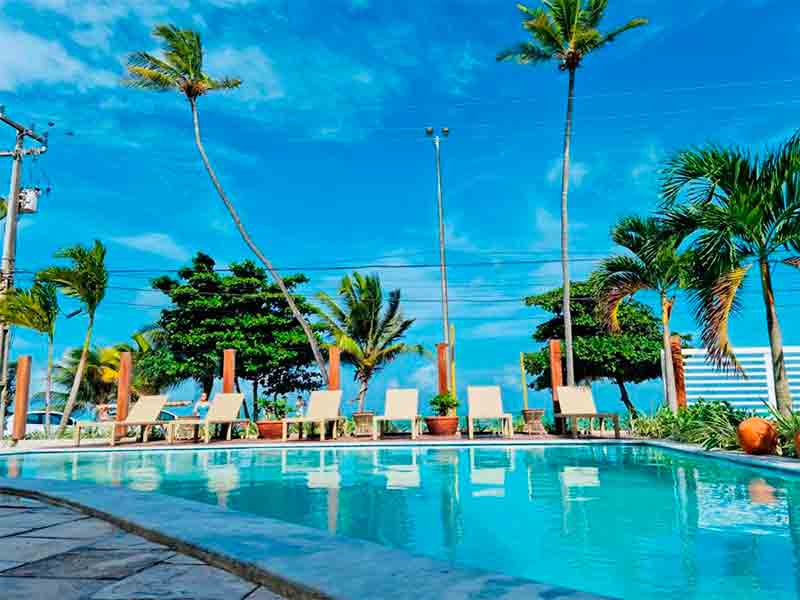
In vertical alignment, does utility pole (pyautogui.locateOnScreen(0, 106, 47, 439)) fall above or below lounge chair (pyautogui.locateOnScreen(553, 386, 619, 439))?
above

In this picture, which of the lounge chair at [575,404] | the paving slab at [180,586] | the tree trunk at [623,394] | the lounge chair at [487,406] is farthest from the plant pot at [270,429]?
the tree trunk at [623,394]

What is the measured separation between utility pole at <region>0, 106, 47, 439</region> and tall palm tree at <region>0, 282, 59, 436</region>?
0.75 meters

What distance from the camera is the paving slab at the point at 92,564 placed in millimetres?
2281

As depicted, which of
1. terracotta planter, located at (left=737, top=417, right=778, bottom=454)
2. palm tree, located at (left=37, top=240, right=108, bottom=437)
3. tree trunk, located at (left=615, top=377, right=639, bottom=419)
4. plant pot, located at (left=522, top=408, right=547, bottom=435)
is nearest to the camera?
terracotta planter, located at (left=737, top=417, right=778, bottom=454)

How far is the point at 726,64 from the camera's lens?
1678 centimetres

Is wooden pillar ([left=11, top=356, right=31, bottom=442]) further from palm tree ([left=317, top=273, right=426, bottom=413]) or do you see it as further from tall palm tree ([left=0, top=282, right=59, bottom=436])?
palm tree ([left=317, top=273, right=426, bottom=413])

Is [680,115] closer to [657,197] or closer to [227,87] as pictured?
[657,197]

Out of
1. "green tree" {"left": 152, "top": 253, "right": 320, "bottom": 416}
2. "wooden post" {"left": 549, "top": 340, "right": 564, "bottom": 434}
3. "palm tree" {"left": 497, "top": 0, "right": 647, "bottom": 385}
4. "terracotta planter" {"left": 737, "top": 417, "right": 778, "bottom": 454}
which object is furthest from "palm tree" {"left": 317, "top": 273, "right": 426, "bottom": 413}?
"terracotta planter" {"left": 737, "top": 417, "right": 778, "bottom": 454}

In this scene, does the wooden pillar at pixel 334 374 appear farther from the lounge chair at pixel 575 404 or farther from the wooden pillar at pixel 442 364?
the lounge chair at pixel 575 404

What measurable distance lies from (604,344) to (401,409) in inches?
346

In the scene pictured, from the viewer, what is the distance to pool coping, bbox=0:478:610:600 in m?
1.91

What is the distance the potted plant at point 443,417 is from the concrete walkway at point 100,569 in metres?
10.2

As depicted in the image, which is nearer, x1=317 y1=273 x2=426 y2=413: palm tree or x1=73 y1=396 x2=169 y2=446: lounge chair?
x1=73 y1=396 x2=169 y2=446: lounge chair

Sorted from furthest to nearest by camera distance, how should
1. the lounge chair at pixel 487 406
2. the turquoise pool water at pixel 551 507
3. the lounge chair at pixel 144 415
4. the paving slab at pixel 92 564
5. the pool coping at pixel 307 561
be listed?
the lounge chair at pixel 144 415, the lounge chair at pixel 487 406, the turquoise pool water at pixel 551 507, the paving slab at pixel 92 564, the pool coping at pixel 307 561
